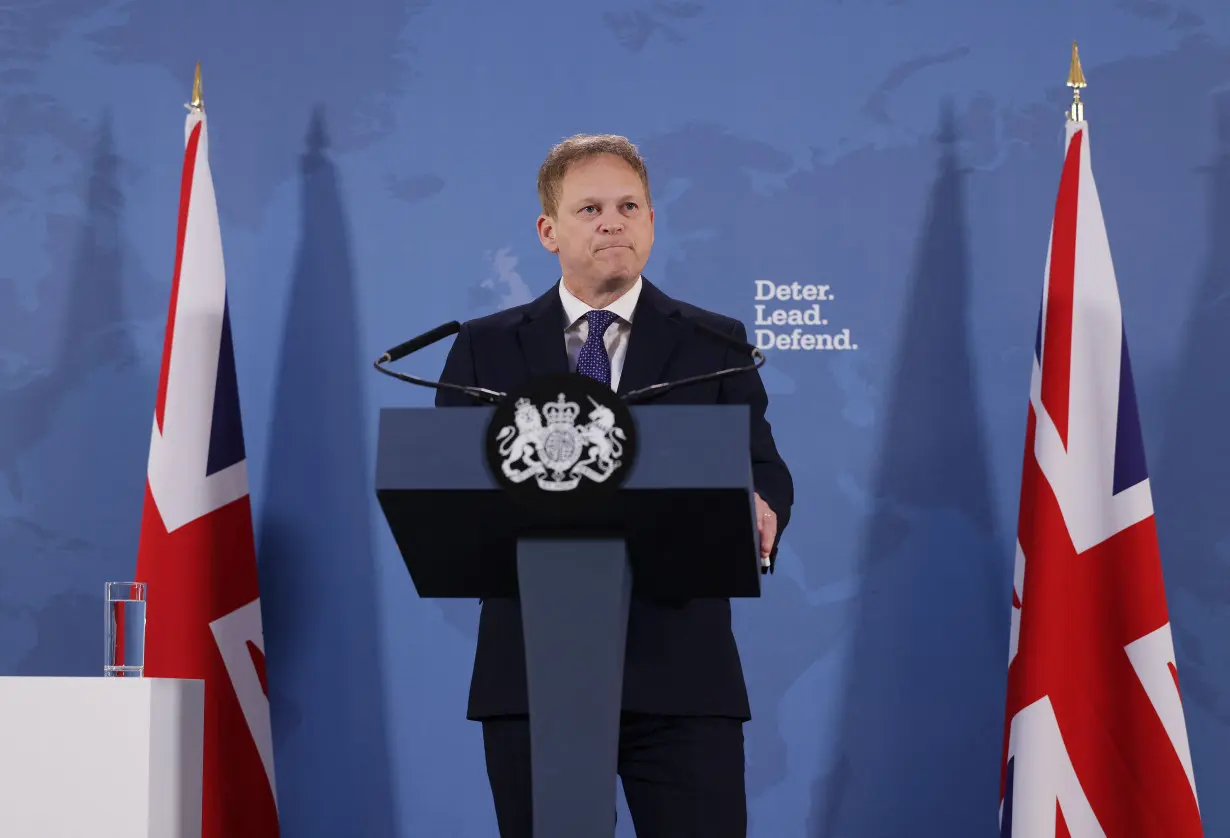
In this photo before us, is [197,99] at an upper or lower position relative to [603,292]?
upper

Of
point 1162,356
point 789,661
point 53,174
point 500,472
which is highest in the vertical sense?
point 53,174

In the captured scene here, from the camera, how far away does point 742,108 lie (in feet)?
10.8

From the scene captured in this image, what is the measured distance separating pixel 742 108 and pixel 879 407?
33.3 inches

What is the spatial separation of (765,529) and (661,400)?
1.03ft

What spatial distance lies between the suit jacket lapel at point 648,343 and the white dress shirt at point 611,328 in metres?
0.02

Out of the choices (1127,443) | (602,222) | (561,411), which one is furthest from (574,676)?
(1127,443)

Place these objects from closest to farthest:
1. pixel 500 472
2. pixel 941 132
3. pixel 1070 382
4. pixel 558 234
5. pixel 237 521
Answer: pixel 500 472 → pixel 558 234 → pixel 1070 382 → pixel 237 521 → pixel 941 132

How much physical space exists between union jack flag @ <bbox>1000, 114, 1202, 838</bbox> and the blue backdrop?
276mm

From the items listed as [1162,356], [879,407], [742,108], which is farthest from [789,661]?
[742,108]

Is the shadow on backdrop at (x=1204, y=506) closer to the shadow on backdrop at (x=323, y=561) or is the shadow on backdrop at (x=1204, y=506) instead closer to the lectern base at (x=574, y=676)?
the shadow on backdrop at (x=323, y=561)

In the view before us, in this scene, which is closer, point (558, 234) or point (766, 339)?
point (558, 234)

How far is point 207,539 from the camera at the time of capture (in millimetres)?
2965

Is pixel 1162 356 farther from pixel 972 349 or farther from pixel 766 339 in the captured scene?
pixel 766 339

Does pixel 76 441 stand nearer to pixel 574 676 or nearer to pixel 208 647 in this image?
pixel 208 647
